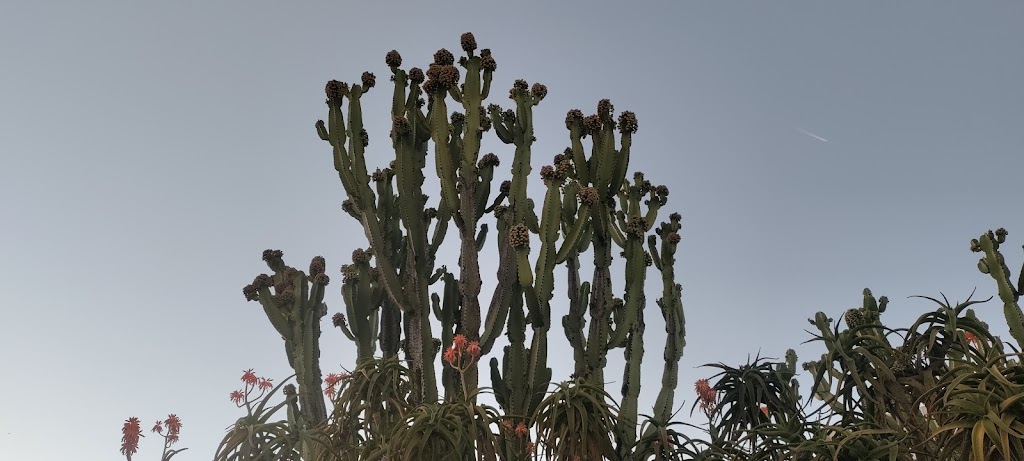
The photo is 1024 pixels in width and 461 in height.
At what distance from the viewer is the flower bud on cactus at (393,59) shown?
8.62 m

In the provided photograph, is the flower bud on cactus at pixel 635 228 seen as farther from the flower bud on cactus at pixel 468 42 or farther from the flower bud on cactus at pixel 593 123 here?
the flower bud on cactus at pixel 468 42

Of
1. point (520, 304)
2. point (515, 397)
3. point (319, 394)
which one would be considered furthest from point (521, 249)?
point (319, 394)

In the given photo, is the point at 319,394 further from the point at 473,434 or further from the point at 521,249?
the point at 473,434

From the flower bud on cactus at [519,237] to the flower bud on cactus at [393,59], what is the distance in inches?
102

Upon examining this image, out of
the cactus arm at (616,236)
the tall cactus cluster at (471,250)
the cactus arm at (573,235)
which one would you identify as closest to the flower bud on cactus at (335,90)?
the tall cactus cluster at (471,250)

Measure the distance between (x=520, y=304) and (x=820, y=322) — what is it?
331cm

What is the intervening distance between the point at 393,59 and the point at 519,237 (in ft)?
9.00

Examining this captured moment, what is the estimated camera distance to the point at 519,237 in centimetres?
699

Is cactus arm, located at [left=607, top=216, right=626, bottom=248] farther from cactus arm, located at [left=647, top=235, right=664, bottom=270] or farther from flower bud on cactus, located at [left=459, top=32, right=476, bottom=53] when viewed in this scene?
flower bud on cactus, located at [left=459, top=32, right=476, bottom=53]

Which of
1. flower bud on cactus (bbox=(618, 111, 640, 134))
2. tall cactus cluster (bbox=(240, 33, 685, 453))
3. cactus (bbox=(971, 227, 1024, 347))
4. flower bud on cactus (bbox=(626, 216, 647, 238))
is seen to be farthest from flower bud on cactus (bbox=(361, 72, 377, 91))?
cactus (bbox=(971, 227, 1024, 347))

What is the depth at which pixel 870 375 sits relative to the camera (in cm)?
414

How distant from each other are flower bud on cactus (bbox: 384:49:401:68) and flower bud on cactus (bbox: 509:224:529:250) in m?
2.59

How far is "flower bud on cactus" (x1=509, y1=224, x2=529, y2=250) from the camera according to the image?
698cm

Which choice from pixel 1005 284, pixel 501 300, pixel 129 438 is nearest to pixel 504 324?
pixel 501 300
